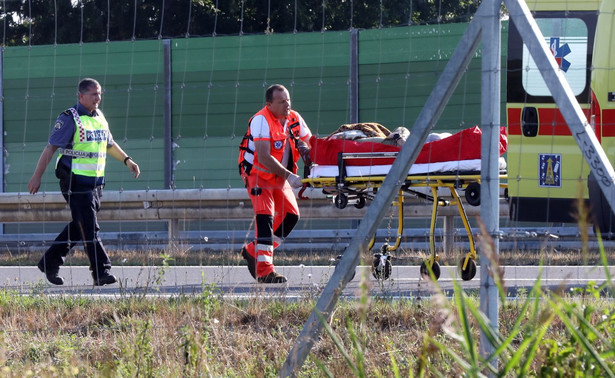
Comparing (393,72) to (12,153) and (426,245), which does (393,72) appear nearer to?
(426,245)

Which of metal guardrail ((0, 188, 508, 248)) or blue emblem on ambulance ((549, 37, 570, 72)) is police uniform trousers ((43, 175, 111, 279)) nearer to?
metal guardrail ((0, 188, 508, 248))

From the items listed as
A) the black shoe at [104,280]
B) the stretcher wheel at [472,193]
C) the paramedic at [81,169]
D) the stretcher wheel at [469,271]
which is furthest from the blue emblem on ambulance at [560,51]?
the black shoe at [104,280]

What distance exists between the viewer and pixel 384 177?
8609 millimetres

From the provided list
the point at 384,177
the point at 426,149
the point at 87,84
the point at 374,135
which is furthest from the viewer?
the point at 374,135

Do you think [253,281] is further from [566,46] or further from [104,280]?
[566,46]

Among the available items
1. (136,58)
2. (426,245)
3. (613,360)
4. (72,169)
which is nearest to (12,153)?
(136,58)

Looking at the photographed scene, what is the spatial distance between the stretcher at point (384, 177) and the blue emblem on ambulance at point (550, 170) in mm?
944

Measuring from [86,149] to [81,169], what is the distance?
0.16 meters

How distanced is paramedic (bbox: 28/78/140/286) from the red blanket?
5.67 feet

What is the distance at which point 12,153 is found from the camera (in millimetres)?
16641

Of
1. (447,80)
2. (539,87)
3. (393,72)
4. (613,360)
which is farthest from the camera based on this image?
(393,72)

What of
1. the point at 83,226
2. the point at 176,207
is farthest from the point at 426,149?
the point at 176,207

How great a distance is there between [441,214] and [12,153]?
757 cm

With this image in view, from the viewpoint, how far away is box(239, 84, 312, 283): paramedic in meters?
8.74
